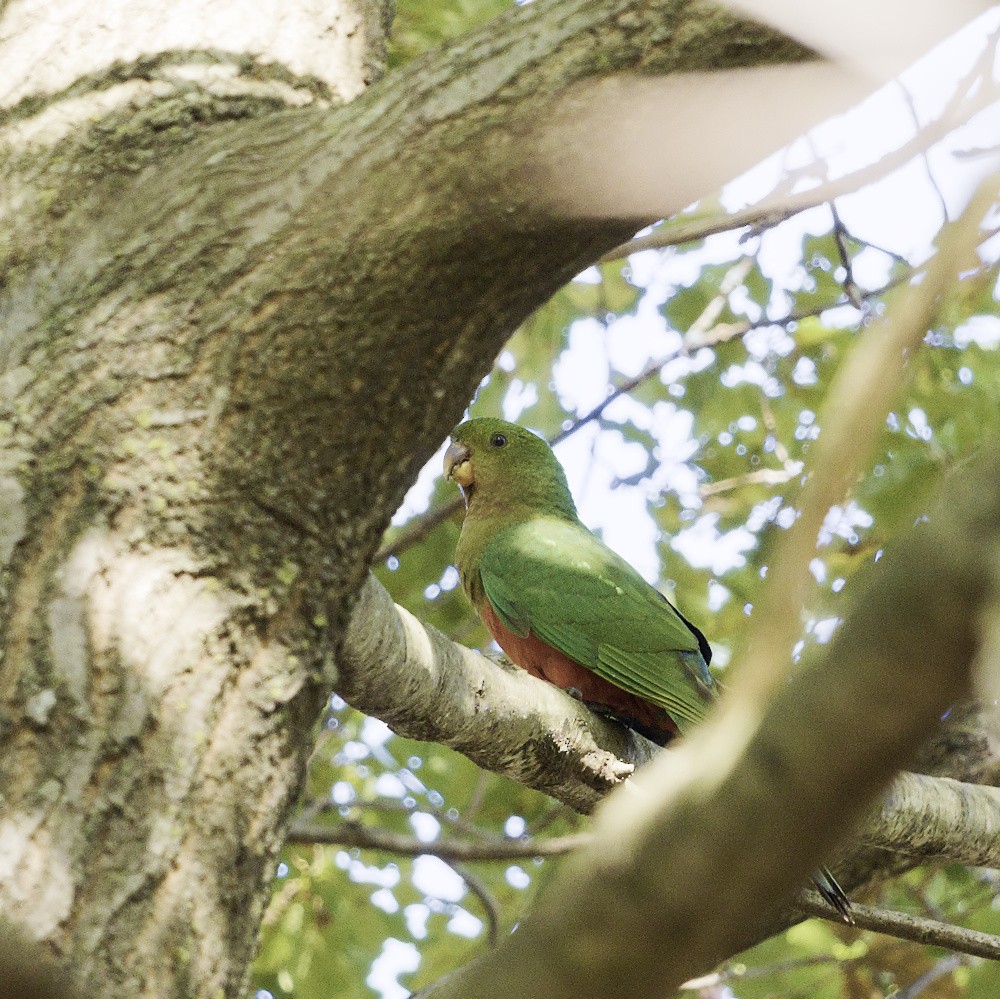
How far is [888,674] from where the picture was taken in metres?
0.57

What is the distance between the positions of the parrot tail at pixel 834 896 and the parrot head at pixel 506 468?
223cm

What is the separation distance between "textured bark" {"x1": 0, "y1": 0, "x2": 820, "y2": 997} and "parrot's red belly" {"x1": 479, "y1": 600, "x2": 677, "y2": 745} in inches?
88.0

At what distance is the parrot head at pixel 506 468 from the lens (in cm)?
479

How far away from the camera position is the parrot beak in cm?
494

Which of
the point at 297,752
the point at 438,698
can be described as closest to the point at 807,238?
the point at 438,698

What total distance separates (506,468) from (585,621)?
39.4 inches

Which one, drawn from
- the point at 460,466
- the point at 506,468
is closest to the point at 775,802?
the point at 506,468

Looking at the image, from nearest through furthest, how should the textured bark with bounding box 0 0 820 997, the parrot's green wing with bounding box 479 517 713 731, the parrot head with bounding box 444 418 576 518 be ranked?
the textured bark with bounding box 0 0 820 997 < the parrot's green wing with bounding box 479 517 713 731 < the parrot head with bounding box 444 418 576 518

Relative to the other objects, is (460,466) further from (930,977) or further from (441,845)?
(930,977)

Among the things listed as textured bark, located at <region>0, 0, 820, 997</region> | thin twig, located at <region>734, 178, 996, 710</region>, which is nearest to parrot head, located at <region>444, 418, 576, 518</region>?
textured bark, located at <region>0, 0, 820, 997</region>

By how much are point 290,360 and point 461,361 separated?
0.96 ft

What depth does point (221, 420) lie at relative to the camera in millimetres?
1749

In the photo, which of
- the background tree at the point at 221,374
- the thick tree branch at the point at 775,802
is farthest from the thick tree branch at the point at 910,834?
the thick tree branch at the point at 775,802

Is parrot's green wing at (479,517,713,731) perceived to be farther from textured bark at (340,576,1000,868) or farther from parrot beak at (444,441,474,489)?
parrot beak at (444,441,474,489)
